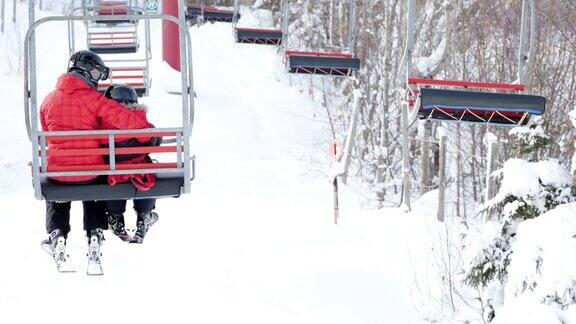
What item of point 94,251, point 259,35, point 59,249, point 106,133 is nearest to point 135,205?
point 94,251

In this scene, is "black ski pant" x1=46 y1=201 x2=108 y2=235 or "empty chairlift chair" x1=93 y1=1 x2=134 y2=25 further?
"empty chairlift chair" x1=93 y1=1 x2=134 y2=25

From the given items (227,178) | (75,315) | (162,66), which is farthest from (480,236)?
(162,66)

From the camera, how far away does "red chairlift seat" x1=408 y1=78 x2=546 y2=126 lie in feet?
23.3

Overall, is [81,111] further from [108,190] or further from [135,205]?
[135,205]

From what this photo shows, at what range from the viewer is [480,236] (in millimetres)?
7160

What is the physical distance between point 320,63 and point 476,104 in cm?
473

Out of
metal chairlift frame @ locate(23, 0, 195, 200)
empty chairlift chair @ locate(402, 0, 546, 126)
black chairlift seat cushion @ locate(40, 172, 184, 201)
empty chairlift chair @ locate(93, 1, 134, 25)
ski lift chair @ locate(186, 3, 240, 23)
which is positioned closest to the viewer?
metal chairlift frame @ locate(23, 0, 195, 200)

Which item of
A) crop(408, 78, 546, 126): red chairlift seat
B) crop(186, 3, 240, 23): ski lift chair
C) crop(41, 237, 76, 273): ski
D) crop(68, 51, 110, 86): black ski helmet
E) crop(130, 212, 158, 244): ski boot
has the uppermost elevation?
crop(186, 3, 240, 23): ski lift chair

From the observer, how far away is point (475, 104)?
7.27m

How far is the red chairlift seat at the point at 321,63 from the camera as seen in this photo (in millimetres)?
11656

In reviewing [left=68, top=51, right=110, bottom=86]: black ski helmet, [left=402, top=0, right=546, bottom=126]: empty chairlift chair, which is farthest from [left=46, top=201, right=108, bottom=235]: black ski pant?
[left=402, top=0, right=546, bottom=126]: empty chairlift chair

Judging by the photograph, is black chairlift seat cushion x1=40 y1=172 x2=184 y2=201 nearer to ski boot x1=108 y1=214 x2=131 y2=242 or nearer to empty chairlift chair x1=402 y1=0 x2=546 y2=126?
ski boot x1=108 y1=214 x2=131 y2=242

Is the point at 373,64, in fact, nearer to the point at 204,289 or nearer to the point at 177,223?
the point at 177,223

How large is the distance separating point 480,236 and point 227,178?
947cm
